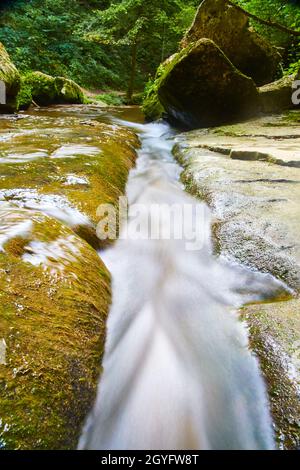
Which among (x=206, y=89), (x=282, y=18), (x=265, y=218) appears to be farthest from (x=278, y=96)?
(x=265, y=218)

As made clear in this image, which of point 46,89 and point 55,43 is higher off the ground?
point 55,43

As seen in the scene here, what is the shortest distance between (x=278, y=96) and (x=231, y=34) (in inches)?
90.2

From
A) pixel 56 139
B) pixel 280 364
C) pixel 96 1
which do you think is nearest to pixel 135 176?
pixel 56 139

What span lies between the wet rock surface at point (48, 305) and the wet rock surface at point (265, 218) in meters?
0.99

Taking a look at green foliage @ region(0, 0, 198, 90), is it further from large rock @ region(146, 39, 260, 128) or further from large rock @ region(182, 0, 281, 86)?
large rock @ region(146, 39, 260, 128)

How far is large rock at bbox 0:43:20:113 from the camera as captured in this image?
328 inches

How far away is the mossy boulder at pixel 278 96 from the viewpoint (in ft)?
27.7

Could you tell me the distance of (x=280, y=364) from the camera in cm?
171

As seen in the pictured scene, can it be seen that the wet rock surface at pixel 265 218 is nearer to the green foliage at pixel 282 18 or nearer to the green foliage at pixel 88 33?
the green foliage at pixel 282 18

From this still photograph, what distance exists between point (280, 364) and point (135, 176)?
13.2ft

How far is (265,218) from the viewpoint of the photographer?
295cm

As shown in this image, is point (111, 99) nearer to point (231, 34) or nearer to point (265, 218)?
point (231, 34)

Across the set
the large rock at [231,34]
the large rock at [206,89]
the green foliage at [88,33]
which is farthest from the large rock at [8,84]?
the green foliage at [88,33]
